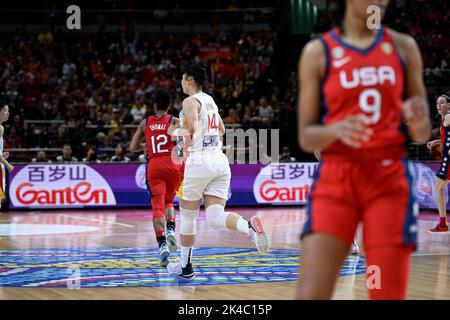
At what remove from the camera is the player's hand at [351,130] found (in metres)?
3.53

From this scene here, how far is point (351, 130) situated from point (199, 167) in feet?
13.3

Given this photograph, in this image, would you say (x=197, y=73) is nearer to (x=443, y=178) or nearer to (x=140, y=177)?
(x=443, y=178)

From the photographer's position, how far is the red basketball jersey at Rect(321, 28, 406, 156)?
3.69 m

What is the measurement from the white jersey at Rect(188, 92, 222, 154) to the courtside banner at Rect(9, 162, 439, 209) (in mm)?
9810

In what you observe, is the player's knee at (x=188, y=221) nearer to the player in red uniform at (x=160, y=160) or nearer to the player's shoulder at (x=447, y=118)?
the player in red uniform at (x=160, y=160)

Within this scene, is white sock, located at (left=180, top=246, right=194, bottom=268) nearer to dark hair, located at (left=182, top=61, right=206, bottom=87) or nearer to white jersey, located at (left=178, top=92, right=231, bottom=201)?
white jersey, located at (left=178, top=92, right=231, bottom=201)

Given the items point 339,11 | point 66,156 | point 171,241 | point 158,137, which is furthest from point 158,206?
point 66,156

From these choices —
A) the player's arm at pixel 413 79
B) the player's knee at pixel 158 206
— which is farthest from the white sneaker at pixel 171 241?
the player's arm at pixel 413 79

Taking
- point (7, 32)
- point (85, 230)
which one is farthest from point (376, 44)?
point (7, 32)

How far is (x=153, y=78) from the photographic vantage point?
23906 mm

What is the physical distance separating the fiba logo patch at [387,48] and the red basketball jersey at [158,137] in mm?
5403

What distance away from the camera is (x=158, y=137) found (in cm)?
908

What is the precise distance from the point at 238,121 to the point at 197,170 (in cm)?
1360

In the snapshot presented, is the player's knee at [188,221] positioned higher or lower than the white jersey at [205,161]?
lower
